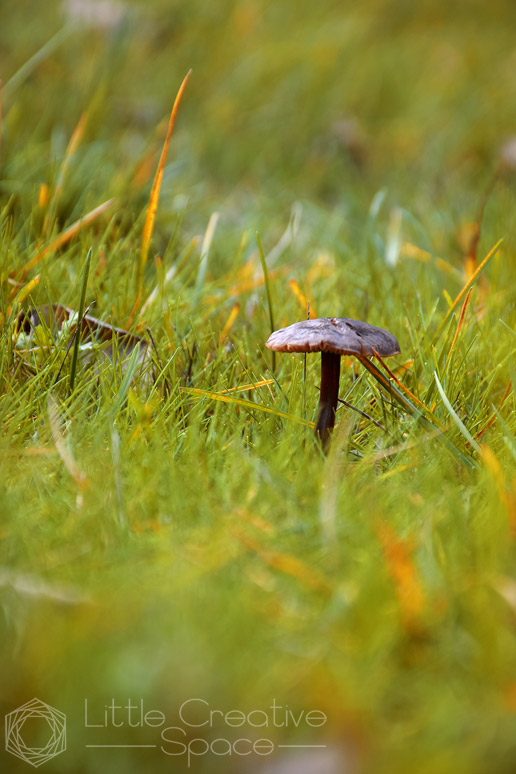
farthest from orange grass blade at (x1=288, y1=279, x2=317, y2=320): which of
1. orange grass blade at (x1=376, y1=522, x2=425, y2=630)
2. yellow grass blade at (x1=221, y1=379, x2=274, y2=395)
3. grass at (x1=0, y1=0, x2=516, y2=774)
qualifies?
orange grass blade at (x1=376, y1=522, x2=425, y2=630)

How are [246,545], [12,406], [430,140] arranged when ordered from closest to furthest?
[246,545] → [12,406] → [430,140]

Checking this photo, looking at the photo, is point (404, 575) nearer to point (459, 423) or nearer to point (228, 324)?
point (459, 423)

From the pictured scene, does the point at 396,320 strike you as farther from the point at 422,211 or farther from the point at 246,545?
the point at 422,211

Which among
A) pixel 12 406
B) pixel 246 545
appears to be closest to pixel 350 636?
pixel 246 545

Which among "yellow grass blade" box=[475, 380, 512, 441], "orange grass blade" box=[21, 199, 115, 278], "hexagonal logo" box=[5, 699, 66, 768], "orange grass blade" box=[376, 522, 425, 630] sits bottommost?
"yellow grass blade" box=[475, 380, 512, 441]

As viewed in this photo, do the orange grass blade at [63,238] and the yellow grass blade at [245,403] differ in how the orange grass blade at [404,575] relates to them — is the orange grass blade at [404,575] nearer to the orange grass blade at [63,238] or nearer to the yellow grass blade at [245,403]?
the yellow grass blade at [245,403]

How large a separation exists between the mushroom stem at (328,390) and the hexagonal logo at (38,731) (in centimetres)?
72

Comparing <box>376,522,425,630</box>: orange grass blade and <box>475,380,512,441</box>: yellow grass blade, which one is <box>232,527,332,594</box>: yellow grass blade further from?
<box>475,380,512,441</box>: yellow grass blade

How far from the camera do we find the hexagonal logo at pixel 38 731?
2.52ft

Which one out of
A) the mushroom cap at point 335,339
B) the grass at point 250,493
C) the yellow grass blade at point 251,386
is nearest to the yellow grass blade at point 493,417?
the grass at point 250,493

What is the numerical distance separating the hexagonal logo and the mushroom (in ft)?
2.24

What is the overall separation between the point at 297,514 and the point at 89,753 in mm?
453

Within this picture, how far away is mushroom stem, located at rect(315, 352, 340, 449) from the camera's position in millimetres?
1339

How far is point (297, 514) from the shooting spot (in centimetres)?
108
